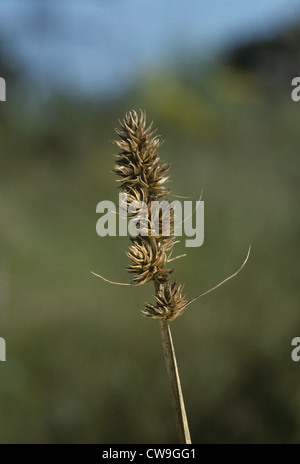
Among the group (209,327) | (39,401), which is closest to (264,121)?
(209,327)

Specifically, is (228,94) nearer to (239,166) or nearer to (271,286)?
(239,166)

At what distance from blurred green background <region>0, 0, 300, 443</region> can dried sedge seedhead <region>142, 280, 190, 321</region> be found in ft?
3.36

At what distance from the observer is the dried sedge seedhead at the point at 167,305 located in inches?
13.2

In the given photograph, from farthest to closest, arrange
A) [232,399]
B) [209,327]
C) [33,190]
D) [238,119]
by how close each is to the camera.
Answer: [238,119]
[33,190]
[209,327]
[232,399]

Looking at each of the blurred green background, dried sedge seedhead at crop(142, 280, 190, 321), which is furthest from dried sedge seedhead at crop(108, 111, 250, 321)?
the blurred green background

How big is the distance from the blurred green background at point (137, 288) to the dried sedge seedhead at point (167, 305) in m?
1.02

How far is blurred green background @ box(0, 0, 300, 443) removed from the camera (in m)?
1.34

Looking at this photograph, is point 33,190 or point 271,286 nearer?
point 271,286

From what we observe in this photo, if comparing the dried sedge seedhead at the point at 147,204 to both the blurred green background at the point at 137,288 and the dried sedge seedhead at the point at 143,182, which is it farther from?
the blurred green background at the point at 137,288

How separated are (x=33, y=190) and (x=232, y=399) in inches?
33.0

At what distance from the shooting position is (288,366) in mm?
1339

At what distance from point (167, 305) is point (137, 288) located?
3.72 ft

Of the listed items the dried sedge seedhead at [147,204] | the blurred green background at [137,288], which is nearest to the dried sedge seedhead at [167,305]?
the dried sedge seedhead at [147,204]

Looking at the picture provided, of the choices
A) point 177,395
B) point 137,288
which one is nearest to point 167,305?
point 177,395
